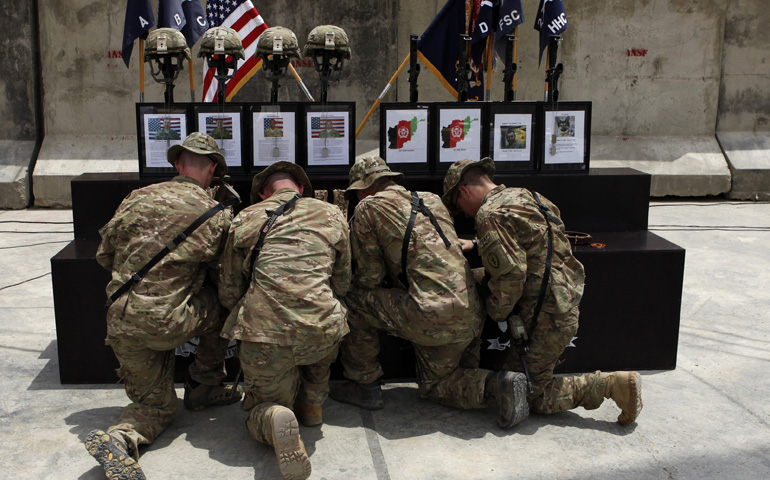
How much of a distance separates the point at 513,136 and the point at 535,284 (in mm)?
1486

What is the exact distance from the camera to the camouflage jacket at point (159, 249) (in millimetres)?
3490

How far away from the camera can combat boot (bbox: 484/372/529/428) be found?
144 inches

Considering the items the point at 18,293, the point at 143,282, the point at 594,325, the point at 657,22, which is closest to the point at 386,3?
the point at 657,22

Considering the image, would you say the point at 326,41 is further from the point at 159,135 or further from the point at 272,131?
the point at 159,135

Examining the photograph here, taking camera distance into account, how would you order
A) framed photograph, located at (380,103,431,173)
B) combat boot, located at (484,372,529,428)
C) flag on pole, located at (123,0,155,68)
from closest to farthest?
combat boot, located at (484,372,529,428) → framed photograph, located at (380,103,431,173) → flag on pole, located at (123,0,155,68)

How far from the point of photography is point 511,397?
144 inches

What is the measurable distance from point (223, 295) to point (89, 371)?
1240mm

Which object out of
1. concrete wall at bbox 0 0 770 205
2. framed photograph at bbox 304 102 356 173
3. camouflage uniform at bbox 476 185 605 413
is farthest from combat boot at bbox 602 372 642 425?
concrete wall at bbox 0 0 770 205

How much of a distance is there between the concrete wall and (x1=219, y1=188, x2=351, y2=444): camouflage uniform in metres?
6.91

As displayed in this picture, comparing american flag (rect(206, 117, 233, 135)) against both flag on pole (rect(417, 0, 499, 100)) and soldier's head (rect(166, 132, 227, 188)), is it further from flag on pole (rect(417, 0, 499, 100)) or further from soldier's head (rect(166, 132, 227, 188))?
flag on pole (rect(417, 0, 499, 100))

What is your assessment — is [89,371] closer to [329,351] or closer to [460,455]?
[329,351]

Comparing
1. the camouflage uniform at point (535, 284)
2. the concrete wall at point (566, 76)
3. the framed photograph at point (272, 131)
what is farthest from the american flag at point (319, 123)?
the concrete wall at point (566, 76)

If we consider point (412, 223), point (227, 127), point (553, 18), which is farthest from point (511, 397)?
point (553, 18)

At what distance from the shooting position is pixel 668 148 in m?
10.9
